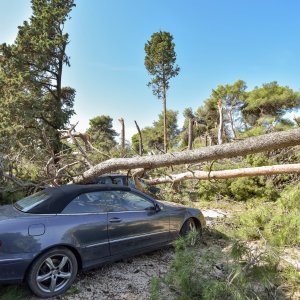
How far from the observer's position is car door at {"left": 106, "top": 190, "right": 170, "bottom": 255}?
13.3 feet

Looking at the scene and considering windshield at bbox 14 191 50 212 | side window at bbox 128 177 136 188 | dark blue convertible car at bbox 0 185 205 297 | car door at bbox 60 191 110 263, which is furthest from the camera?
side window at bbox 128 177 136 188

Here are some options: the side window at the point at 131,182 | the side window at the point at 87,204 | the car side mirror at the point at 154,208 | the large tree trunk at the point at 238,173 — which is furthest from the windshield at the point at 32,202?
the large tree trunk at the point at 238,173

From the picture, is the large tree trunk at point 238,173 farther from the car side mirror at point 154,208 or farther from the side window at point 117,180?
the car side mirror at point 154,208

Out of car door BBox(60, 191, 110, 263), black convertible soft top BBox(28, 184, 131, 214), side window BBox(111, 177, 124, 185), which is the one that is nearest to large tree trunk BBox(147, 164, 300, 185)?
side window BBox(111, 177, 124, 185)

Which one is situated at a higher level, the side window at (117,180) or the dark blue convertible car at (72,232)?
the side window at (117,180)

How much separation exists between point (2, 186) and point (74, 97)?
40.5 ft

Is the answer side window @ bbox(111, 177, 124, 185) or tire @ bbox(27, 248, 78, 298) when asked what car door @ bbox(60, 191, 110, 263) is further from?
side window @ bbox(111, 177, 124, 185)

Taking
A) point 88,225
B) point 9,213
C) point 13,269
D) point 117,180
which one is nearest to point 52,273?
point 13,269

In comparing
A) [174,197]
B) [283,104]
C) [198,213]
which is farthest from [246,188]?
[283,104]

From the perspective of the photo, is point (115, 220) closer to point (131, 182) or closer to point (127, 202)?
point (127, 202)

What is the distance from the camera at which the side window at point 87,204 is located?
378cm

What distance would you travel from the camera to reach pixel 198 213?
18.1ft

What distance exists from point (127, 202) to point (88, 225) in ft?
2.82

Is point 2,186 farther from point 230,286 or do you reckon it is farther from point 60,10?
point 60,10
